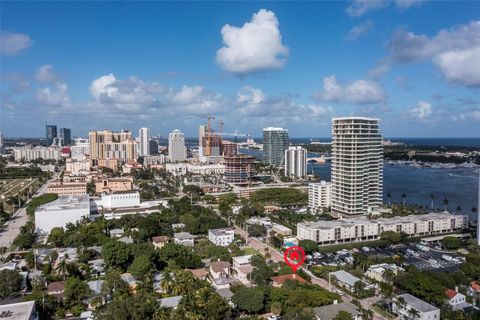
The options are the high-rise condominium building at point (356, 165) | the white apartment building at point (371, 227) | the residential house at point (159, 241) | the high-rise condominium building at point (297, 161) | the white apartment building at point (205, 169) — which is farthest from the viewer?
A: the white apartment building at point (205, 169)

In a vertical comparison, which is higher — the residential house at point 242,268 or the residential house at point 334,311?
the residential house at point 334,311

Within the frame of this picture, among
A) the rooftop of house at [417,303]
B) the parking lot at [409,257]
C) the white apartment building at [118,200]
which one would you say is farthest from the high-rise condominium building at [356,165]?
the white apartment building at [118,200]

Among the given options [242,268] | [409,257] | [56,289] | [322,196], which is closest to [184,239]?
[242,268]

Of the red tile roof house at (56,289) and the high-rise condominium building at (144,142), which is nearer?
the red tile roof house at (56,289)

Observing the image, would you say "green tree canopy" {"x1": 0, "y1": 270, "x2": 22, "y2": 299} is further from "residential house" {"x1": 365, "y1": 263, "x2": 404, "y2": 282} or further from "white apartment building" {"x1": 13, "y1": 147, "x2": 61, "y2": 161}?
"white apartment building" {"x1": 13, "y1": 147, "x2": 61, "y2": 161}

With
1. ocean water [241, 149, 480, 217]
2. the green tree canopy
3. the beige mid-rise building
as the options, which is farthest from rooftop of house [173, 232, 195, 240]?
ocean water [241, 149, 480, 217]

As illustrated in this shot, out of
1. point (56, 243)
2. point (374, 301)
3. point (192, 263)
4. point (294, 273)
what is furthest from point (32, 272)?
point (374, 301)

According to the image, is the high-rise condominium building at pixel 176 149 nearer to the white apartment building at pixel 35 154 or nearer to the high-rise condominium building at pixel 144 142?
the high-rise condominium building at pixel 144 142

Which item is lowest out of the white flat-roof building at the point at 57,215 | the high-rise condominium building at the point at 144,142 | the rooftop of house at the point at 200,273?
the rooftop of house at the point at 200,273
